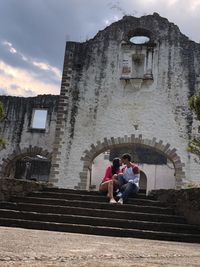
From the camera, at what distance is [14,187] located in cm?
886

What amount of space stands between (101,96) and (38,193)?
7231 mm

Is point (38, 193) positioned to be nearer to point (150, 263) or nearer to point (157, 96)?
point (150, 263)

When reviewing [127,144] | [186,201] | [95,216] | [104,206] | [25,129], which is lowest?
[95,216]

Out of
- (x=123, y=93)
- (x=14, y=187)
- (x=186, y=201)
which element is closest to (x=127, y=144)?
(x=123, y=93)

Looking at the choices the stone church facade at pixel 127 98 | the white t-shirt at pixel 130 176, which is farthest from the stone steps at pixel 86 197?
the stone church facade at pixel 127 98

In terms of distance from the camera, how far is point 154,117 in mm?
15000

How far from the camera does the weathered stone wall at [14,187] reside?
8547mm

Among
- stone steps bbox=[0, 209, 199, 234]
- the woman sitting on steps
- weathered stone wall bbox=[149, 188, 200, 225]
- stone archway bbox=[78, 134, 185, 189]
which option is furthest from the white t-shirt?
stone archway bbox=[78, 134, 185, 189]

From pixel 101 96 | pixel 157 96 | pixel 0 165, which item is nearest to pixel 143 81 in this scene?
pixel 157 96

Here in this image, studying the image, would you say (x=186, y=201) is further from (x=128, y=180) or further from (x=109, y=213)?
(x=128, y=180)

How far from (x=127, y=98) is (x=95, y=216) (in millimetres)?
8688

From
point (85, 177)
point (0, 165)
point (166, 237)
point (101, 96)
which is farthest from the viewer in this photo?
point (0, 165)

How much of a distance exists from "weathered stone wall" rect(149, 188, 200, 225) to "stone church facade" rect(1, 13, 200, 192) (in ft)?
19.0

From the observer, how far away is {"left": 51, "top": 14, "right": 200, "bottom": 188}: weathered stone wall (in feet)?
48.4
